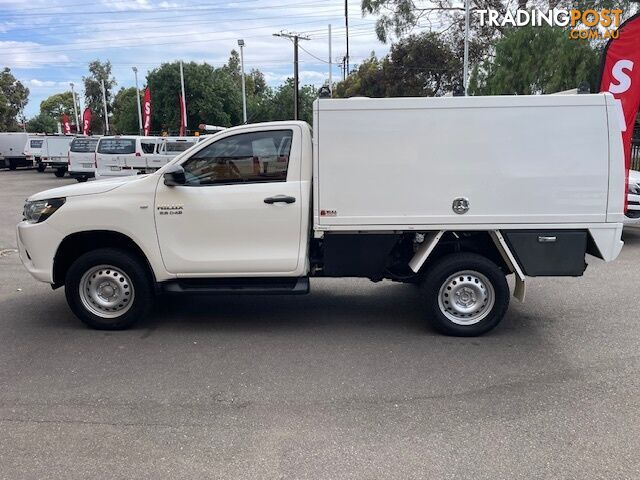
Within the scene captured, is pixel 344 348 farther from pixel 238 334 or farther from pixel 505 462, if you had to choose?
pixel 505 462

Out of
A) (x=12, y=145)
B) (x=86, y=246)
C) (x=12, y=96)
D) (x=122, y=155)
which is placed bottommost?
(x=86, y=246)

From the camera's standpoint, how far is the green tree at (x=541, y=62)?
23734 millimetres

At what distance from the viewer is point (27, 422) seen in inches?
153

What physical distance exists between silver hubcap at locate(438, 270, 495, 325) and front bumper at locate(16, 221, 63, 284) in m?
3.85

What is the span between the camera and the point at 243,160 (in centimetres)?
559

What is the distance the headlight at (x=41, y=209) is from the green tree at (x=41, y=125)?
90.7m

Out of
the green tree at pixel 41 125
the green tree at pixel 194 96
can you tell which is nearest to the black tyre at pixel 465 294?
the green tree at pixel 194 96

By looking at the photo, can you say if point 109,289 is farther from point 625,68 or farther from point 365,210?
point 625,68

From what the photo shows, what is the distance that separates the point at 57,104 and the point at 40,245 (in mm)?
123122

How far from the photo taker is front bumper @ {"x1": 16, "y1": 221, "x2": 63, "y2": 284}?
5.61 metres

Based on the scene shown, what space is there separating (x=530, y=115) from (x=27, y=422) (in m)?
4.73

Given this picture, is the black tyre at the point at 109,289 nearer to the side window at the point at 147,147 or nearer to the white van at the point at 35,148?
the side window at the point at 147,147

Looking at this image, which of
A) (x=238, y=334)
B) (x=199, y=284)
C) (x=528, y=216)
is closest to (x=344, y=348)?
(x=238, y=334)

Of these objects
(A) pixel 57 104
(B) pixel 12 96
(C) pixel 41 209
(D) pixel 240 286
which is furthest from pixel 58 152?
(A) pixel 57 104
